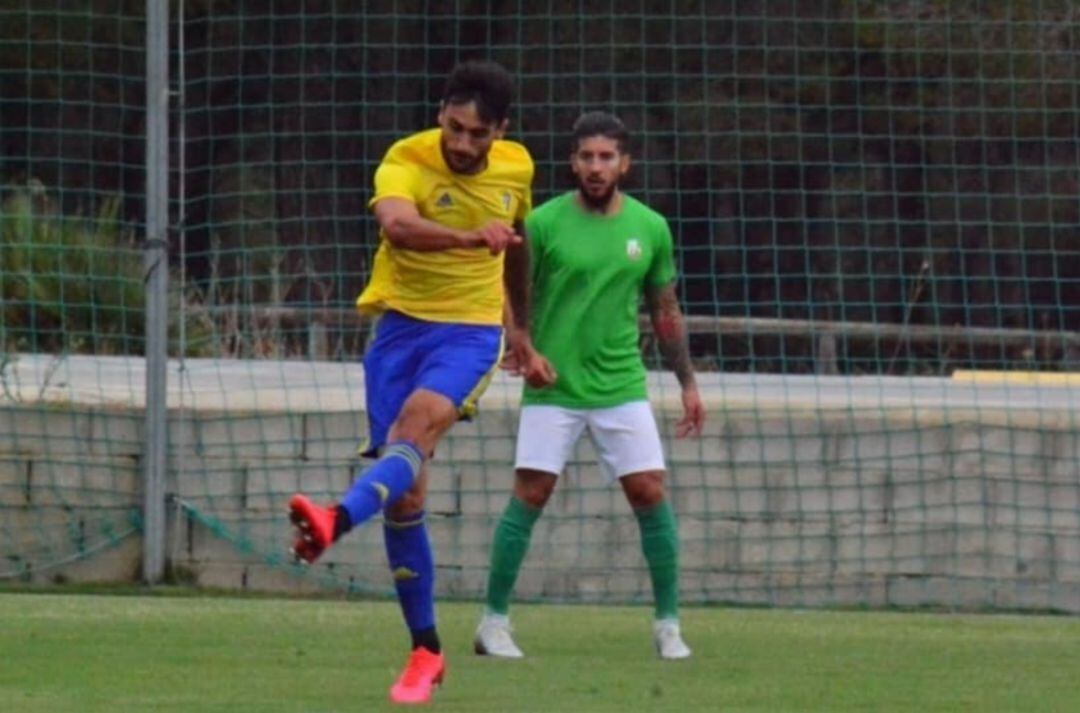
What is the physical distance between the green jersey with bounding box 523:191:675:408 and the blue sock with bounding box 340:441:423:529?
5.21 feet

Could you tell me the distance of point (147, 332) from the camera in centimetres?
1263

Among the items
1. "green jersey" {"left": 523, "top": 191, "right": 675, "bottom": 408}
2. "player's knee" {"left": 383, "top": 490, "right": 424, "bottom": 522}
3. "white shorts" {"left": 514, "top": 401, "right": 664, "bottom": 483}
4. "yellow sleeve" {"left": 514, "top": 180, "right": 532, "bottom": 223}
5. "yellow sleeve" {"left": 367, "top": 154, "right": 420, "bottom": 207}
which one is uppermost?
"yellow sleeve" {"left": 367, "top": 154, "right": 420, "bottom": 207}

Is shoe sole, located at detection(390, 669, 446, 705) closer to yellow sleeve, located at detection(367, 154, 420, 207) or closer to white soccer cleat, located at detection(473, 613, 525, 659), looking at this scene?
white soccer cleat, located at detection(473, 613, 525, 659)

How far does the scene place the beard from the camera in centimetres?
938

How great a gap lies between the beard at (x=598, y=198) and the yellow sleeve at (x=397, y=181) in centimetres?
138

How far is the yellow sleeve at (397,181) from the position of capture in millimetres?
7965

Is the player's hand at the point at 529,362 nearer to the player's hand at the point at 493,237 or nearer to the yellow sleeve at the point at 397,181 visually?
the yellow sleeve at the point at 397,181

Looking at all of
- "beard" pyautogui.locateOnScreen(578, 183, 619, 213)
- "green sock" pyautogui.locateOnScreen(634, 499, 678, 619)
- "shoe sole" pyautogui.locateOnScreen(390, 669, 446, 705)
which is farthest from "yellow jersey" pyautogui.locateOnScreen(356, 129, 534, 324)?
"green sock" pyautogui.locateOnScreen(634, 499, 678, 619)

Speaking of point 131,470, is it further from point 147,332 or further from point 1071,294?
point 1071,294

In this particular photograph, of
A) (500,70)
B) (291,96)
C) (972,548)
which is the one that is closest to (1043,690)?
(500,70)

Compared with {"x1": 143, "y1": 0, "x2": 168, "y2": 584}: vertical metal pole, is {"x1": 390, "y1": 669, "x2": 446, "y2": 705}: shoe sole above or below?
below

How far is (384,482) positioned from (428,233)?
0.72 m

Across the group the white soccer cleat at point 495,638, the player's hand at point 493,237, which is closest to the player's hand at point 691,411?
the white soccer cleat at point 495,638

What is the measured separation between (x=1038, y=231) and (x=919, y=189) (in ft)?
2.29
